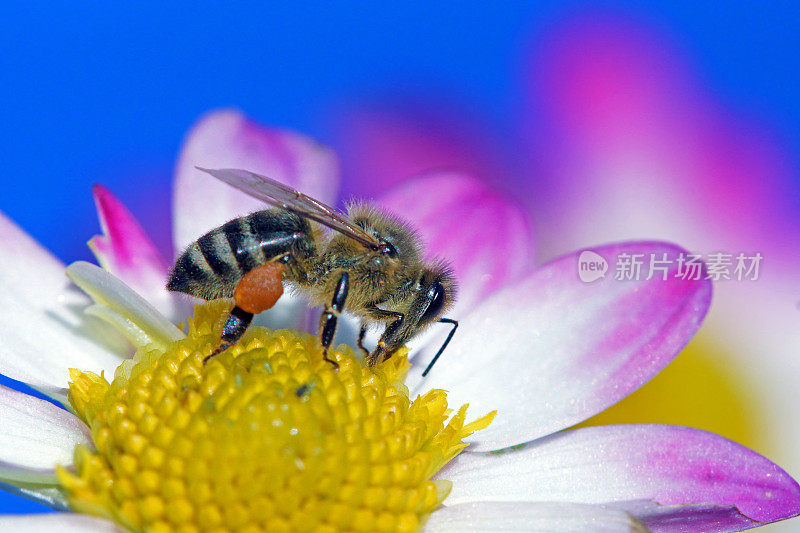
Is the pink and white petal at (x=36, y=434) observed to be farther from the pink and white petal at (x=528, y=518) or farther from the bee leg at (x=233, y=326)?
the pink and white petal at (x=528, y=518)

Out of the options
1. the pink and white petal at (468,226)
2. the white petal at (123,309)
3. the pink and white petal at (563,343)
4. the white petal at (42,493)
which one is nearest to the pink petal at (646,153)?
the pink and white petal at (468,226)

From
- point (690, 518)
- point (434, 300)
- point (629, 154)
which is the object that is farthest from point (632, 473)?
point (629, 154)

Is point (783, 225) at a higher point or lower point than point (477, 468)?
higher

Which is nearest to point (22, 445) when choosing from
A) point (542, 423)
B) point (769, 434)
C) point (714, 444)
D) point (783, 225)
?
point (542, 423)

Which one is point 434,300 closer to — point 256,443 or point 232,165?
point 256,443

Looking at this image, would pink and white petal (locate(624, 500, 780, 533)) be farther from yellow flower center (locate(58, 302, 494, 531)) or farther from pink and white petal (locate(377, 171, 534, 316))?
pink and white petal (locate(377, 171, 534, 316))

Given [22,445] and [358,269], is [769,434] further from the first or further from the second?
[22,445]
